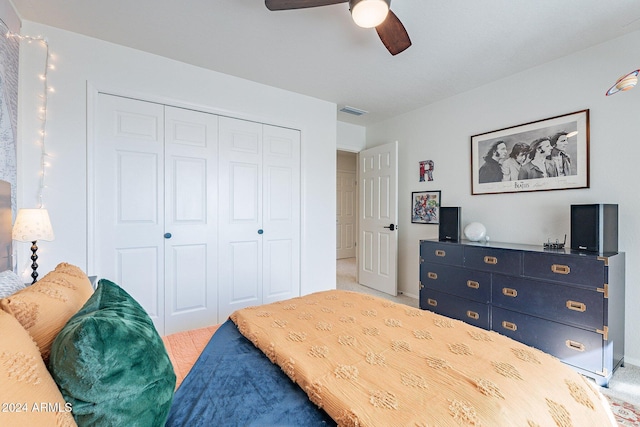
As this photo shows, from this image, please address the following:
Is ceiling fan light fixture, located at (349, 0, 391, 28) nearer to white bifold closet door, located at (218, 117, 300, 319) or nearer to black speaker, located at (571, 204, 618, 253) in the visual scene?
white bifold closet door, located at (218, 117, 300, 319)

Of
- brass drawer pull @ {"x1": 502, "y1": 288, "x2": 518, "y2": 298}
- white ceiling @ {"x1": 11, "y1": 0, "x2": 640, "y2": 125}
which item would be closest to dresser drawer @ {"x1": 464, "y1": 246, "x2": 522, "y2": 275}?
brass drawer pull @ {"x1": 502, "y1": 288, "x2": 518, "y2": 298}

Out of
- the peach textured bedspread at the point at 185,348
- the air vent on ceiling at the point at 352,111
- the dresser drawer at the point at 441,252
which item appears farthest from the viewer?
the air vent on ceiling at the point at 352,111

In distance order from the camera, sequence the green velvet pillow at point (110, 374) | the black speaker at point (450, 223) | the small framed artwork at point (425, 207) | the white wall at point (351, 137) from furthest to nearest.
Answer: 1. the white wall at point (351, 137)
2. the small framed artwork at point (425, 207)
3. the black speaker at point (450, 223)
4. the green velvet pillow at point (110, 374)

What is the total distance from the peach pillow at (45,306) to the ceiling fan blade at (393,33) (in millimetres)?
2024

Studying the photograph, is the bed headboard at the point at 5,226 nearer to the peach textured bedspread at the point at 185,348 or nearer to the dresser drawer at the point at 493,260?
the peach textured bedspread at the point at 185,348

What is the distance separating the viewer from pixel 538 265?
7.07 feet

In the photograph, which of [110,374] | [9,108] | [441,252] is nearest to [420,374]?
[110,374]

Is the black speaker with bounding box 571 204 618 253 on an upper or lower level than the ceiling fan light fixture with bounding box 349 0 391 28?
lower

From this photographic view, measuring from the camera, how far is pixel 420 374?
37.3 inches

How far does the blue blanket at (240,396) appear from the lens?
789mm

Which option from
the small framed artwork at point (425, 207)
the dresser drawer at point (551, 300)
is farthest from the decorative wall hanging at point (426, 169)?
the dresser drawer at point (551, 300)

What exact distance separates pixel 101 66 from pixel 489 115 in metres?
3.71

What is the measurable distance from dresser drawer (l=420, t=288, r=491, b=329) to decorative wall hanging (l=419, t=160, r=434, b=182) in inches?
57.0

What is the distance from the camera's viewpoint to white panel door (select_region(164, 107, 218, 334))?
2.58 meters
